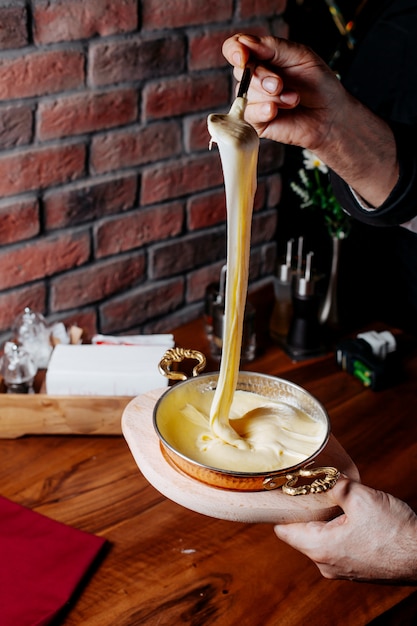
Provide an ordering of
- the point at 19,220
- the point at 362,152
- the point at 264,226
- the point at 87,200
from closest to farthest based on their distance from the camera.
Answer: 1. the point at 362,152
2. the point at 19,220
3. the point at 87,200
4. the point at 264,226

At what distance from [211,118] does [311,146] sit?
0.54 m

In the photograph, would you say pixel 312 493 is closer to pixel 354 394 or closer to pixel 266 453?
pixel 266 453

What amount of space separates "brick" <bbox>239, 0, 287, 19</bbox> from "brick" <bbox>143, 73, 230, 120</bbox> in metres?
0.16

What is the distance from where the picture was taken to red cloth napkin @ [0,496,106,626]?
3.29 ft

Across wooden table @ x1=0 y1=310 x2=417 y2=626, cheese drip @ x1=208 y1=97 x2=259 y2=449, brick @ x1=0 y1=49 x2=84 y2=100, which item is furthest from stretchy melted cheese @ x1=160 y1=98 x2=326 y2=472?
brick @ x1=0 y1=49 x2=84 y2=100

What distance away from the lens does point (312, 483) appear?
3.10ft

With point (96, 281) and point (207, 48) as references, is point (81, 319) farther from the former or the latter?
point (207, 48)

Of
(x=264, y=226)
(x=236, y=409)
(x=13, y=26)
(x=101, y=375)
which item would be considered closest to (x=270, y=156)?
(x=264, y=226)

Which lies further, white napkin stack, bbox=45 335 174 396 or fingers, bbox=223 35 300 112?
white napkin stack, bbox=45 335 174 396

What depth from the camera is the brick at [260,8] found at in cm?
181

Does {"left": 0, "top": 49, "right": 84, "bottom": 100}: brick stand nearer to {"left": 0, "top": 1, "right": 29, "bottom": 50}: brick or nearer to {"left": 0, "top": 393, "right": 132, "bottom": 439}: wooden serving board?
{"left": 0, "top": 1, "right": 29, "bottom": 50}: brick

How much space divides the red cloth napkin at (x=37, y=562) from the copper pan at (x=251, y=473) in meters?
0.22

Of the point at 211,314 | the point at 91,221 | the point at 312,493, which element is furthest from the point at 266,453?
the point at 91,221

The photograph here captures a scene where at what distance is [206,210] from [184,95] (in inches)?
11.9
